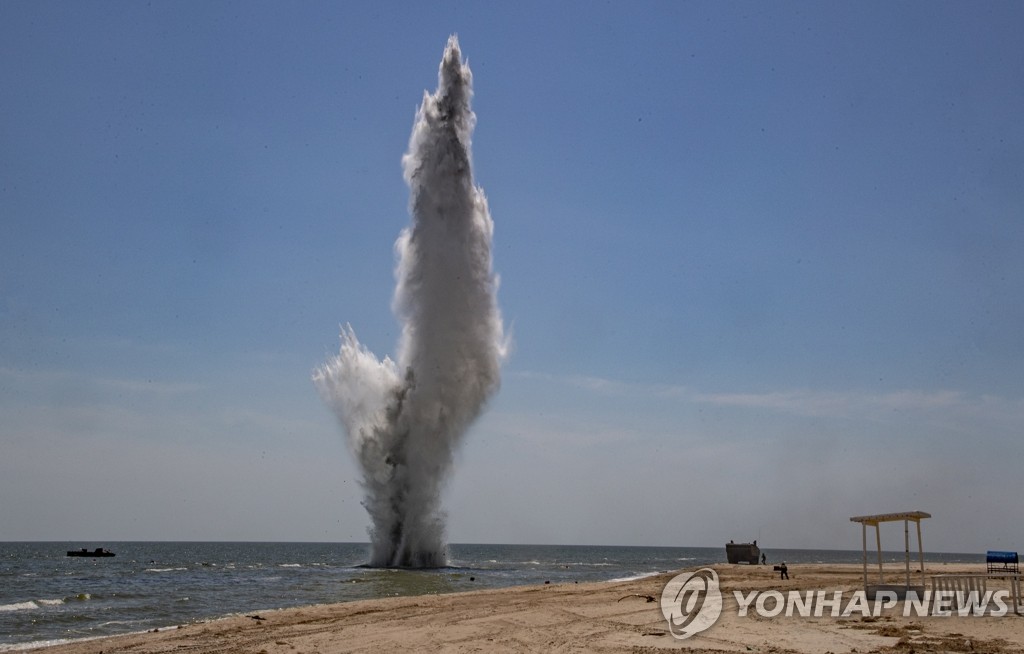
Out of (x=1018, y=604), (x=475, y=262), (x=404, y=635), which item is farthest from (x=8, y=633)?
(x=475, y=262)

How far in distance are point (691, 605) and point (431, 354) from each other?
32574mm

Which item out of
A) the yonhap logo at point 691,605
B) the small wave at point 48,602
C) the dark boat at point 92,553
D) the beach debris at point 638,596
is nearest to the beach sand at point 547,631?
the beach debris at point 638,596

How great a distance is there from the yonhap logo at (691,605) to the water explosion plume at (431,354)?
22781 millimetres

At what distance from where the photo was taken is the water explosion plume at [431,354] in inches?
2175

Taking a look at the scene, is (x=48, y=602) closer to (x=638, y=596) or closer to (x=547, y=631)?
(x=638, y=596)

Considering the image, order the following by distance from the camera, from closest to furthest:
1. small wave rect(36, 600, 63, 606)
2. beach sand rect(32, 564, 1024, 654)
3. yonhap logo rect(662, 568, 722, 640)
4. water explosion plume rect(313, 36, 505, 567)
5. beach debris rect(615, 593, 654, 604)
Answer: beach sand rect(32, 564, 1024, 654)
yonhap logo rect(662, 568, 722, 640)
beach debris rect(615, 593, 654, 604)
small wave rect(36, 600, 63, 606)
water explosion plume rect(313, 36, 505, 567)

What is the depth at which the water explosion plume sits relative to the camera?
181ft

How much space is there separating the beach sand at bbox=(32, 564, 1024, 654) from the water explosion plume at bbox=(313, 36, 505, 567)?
87.7 feet

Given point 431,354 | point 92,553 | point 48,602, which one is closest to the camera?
point 48,602

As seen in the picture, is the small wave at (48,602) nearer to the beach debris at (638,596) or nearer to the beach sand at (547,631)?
the beach sand at (547,631)

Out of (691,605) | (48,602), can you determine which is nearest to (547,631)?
(691,605)

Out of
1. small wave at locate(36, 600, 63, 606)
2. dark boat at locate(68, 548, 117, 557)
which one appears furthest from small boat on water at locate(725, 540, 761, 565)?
dark boat at locate(68, 548, 117, 557)

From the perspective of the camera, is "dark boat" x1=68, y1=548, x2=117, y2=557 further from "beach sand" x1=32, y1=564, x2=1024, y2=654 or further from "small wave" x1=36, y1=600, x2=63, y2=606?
"beach sand" x1=32, y1=564, x2=1024, y2=654

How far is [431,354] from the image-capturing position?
2169 inches
